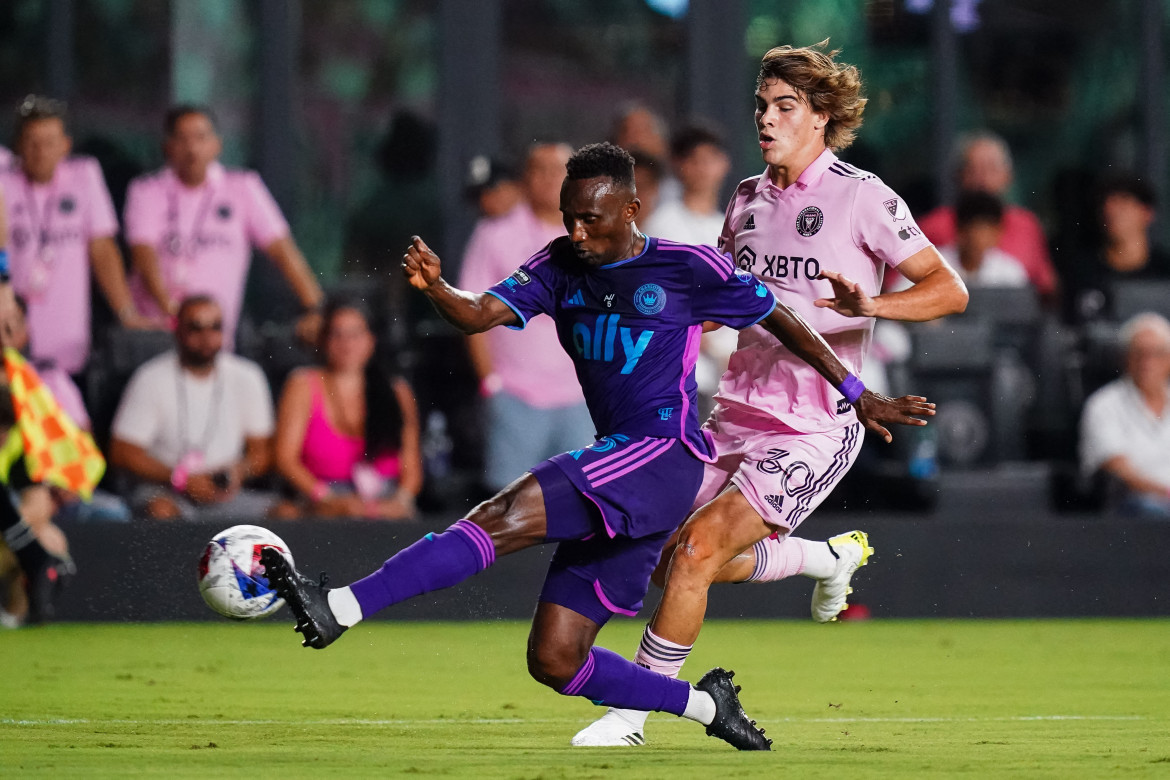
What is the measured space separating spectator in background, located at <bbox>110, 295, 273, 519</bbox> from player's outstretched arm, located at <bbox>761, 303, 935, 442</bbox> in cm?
498

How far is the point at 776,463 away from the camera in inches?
247

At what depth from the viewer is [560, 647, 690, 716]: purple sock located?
18.9 feet

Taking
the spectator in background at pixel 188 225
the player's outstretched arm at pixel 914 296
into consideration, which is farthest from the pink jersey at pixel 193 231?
the player's outstretched arm at pixel 914 296

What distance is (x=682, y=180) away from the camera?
1034 cm

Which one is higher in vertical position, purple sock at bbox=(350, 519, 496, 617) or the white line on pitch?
purple sock at bbox=(350, 519, 496, 617)

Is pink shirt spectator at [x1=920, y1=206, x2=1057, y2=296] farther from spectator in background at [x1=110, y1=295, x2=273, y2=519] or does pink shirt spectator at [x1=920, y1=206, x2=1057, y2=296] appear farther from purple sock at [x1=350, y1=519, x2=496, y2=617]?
purple sock at [x1=350, y1=519, x2=496, y2=617]

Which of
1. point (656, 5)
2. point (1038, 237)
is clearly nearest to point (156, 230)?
point (656, 5)

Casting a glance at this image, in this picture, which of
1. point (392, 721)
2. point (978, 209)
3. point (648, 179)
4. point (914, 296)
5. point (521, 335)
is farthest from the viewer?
point (978, 209)

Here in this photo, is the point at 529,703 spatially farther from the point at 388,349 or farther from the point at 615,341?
the point at 388,349

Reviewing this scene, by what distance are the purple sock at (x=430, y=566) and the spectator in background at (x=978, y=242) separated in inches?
245

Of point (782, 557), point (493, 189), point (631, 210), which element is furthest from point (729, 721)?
point (493, 189)

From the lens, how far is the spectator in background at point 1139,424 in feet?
35.5

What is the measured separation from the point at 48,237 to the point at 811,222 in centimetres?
566

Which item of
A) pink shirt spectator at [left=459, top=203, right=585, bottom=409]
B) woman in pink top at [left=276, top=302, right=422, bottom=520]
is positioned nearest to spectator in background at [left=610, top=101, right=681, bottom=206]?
pink shirt spectator at [left=459, top=203, right=585, bottom=409]
